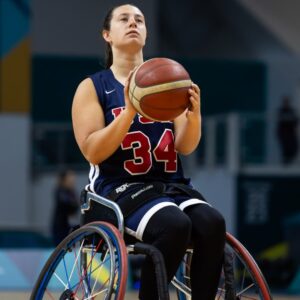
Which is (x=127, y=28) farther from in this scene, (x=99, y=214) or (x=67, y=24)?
(x=67, y=24)

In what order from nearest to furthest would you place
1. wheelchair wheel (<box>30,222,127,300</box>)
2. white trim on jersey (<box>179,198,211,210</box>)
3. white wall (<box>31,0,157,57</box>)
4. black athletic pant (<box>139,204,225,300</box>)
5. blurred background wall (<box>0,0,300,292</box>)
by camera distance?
wheelchair wheel (<box>30,222,127,300</box>) < black athletic pant (<box>139,204,225,300</box>) < white trim on jersey (<box>179,198,211,210</box>) < blurred background wall (<box>0,0,300,292</box>) < white wall (<box>31,0,157,57</box>)

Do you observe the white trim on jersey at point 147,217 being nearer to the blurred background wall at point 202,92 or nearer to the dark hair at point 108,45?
the dark hair at point 108,45

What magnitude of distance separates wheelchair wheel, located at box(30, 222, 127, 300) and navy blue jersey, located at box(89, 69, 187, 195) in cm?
28

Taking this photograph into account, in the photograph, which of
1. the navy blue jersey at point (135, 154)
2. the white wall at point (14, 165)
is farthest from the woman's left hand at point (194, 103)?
the white wall at point (14, 165)

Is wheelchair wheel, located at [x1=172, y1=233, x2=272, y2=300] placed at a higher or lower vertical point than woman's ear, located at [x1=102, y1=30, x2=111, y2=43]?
lower

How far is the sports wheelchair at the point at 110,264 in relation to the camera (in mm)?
5453

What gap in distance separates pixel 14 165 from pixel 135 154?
48.1 ft

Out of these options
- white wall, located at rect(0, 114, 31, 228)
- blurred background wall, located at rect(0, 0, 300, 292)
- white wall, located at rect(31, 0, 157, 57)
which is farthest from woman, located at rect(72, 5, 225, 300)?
white wall, located at rect(31, 0, 157, 57)

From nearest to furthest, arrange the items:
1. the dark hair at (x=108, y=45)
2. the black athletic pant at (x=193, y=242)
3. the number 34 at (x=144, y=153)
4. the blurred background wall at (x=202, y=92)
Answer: the black athletic pant at (x=193, y=242) < the number 34 at (x=144, y=153) < the dark hair at (x=108, y=45) < the blurred background wall at (x=202, y=92)

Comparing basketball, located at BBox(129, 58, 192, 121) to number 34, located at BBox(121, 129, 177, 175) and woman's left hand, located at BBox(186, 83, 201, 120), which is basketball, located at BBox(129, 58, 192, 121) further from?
number 34, located at BBox(121, 129, 177, 175)

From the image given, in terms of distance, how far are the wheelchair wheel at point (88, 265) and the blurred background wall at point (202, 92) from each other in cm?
1211

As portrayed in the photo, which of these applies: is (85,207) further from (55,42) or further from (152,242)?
(55,42)

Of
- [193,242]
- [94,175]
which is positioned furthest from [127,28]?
[193,242]

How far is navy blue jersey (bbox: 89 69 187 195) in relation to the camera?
19.5 ft
